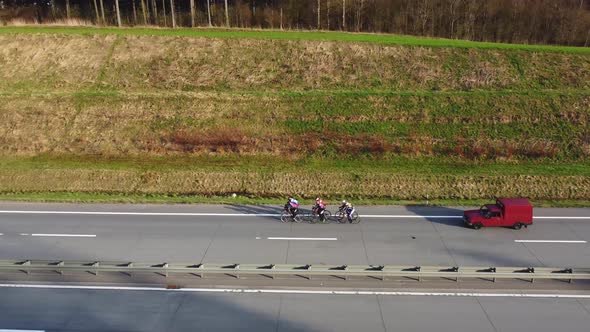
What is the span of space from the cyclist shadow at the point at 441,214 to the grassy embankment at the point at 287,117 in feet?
3.63

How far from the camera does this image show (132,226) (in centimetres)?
2188

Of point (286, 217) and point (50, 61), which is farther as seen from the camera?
point (50, 61)

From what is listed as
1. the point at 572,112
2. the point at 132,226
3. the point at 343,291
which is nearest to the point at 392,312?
the point at 343,291

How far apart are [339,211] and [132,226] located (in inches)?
368

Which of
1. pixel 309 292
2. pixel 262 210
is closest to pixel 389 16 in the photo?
pixel 262 210

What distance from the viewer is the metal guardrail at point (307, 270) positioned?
16.8 m

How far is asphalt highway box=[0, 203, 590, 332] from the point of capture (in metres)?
15.1

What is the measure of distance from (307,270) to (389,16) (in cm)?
3595

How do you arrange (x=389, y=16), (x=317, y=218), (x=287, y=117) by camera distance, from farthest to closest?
(x=389, y=16), (x=287, y=117), (x=317, y=218)

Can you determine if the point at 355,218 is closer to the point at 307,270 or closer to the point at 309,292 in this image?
the point at 307,270

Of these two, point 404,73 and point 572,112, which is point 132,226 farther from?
point 572,112

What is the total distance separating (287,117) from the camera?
1256 inches

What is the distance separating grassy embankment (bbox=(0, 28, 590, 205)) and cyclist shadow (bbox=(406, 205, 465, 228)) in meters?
1.11

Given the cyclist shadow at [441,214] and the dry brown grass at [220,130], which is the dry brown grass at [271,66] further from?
the cyclist shadow at [441,214]
